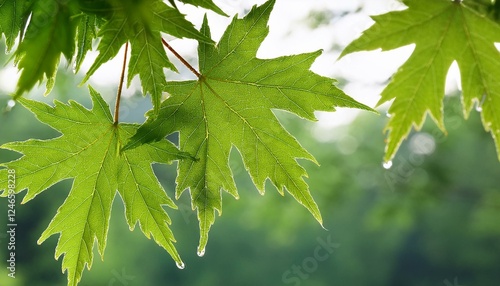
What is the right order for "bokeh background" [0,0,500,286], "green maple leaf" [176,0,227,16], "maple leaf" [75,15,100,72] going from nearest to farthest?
"green maple leaf" [176,0,227,16], "maple leaf" [75,15,100,72], "bokeh background" [0,0,500,286]

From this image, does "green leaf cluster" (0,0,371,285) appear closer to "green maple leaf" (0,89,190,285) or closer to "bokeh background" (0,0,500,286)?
"green maple leaf" (0,89,190,285)

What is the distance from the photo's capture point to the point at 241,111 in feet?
3.05

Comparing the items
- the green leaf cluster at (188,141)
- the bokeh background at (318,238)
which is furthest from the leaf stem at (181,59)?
→ the bokeh background at (318,238)

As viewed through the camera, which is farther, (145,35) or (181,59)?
(181,59)

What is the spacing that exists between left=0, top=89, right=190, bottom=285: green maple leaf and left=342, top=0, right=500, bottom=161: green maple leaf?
0.47m

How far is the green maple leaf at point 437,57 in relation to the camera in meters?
0.76

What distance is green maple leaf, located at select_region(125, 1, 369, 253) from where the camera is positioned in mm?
899

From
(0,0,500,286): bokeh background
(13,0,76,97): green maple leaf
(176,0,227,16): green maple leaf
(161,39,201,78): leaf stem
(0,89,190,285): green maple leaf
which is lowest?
(0,0,500,286): bokeh background

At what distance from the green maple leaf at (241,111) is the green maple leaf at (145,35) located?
0.17 m

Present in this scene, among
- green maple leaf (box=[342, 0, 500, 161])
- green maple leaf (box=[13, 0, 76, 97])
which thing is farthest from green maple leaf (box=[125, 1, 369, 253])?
green maple leaf (box=[13, 0, 76, 97])

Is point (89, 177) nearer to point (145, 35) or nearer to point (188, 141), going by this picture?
point (188, 141)

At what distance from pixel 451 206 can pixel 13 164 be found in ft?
38.3

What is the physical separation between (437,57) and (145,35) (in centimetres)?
44

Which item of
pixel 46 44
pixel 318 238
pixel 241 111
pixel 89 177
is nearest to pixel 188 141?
pixel 241 111
